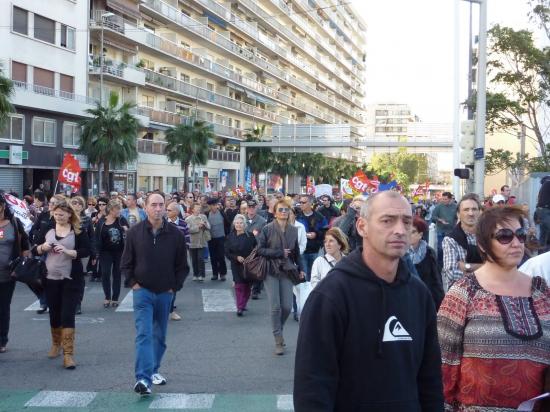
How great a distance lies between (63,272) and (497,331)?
5653 mm

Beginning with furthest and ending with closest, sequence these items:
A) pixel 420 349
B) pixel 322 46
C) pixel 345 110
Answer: pixel 345 110 < pixel 322 46 < pixel 420 349

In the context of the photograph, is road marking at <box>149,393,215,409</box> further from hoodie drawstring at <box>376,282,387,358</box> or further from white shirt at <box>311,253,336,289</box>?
hoodie drawstring at <box>376,282,387,358</box>

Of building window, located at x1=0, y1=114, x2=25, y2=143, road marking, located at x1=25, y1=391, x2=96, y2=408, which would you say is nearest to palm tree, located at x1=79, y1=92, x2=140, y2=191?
building window, located at x1=0, y1=114, x2=25, y2=143

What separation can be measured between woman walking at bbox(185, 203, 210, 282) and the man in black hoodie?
40.0 ft

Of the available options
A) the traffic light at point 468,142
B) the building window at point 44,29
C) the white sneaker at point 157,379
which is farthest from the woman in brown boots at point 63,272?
the building window at point 44,29

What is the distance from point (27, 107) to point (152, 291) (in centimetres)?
3103

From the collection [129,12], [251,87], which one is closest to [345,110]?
[251,87]

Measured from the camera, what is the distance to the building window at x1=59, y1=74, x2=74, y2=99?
127 ft

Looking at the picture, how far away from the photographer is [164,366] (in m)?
7.99

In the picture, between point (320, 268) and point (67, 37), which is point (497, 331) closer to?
point (320, 268)

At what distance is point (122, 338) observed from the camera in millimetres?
9438

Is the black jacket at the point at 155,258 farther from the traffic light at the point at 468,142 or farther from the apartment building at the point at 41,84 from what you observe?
the apartment building at the point at 41,84

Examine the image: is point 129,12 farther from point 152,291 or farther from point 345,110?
point 345,110

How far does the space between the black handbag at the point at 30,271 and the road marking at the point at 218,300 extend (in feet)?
13.4
